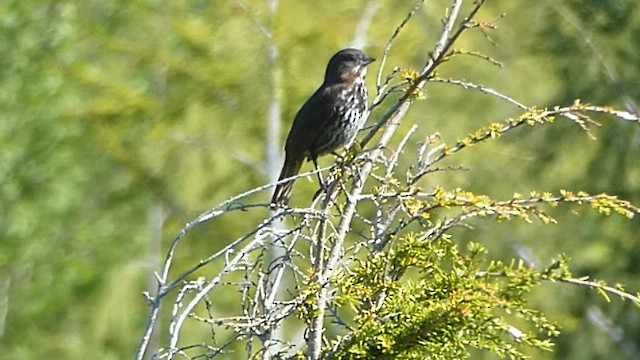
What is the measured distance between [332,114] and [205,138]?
6097 millimetres

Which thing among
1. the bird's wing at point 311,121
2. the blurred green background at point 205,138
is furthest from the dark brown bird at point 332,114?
the blurred green background at point 205,138

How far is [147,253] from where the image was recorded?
53.6 ft

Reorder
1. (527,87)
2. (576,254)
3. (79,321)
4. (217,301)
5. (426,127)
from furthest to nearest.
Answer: (527,87) < (79,321) < (426,127) < (217,301) < (576,254)

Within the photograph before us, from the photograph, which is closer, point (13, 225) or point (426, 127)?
point (13, 225)

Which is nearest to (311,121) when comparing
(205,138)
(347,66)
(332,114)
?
(332,114)

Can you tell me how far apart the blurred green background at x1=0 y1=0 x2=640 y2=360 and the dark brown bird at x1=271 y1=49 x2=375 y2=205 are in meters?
4.84

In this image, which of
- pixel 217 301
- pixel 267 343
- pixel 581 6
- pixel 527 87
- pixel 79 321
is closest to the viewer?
pixel 267 343

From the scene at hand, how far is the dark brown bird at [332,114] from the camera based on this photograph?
694 centimetres

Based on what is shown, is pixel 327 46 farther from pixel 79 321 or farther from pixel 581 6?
pixel 79 321

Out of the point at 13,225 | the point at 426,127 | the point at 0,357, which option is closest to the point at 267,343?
the point at 13,225

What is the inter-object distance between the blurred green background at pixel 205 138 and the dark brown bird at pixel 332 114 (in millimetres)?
4841

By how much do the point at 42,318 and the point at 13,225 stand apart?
1865mm

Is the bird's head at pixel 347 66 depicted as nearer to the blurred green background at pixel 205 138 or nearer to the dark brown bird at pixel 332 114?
the dark brown bird at pixel 332 114

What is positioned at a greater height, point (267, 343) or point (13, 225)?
point (13, 225)
